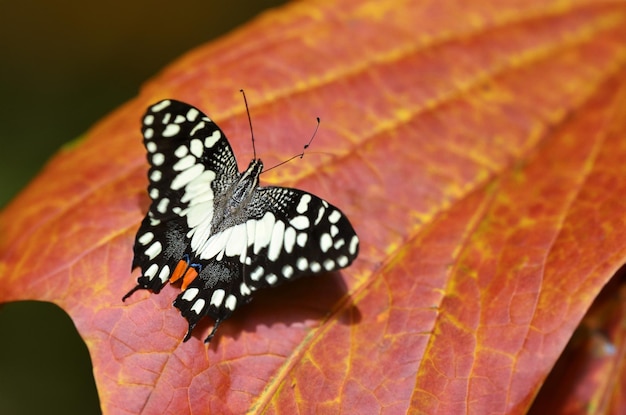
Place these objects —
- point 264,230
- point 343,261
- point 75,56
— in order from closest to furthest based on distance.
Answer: point 343,261 → point 264,230 → point 75,56

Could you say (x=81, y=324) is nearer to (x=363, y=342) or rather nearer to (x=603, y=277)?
(x=363, y=342)

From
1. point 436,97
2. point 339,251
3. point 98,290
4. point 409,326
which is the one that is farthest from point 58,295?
point 436,97

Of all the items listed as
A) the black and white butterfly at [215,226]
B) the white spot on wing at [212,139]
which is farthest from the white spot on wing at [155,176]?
the white spot on wing at [212,139]

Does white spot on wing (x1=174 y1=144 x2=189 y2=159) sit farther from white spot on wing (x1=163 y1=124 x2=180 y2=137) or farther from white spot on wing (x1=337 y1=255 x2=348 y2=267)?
white spot on wing (x1=337 y1=255 x2=348 y2=267)

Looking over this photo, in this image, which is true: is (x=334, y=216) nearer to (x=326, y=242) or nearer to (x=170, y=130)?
(x=326, y=242)

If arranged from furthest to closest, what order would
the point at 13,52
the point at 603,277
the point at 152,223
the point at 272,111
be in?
the point at 13,52 < the point at 272,111 < the point at 152,223 < the point at 603,277

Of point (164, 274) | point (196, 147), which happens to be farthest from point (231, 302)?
point (196, 147)
